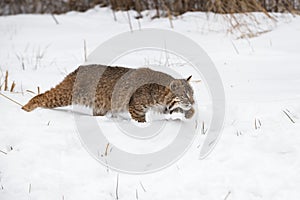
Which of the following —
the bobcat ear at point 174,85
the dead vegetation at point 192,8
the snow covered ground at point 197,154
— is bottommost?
the dead vegetation at point 192,8

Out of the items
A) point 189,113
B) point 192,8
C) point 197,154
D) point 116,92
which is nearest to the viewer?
point 197,154

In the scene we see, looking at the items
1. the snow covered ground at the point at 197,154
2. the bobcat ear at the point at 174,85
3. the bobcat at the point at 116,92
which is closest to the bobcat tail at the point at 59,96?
the bobcat at the point at 116,92

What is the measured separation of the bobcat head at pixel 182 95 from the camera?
12.5 feet

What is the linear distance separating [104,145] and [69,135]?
32 centimetres

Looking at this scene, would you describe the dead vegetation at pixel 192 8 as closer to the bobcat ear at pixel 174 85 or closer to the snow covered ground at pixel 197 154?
the snow covered ground at pixel 197 154

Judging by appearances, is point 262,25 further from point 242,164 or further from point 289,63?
point 242,164

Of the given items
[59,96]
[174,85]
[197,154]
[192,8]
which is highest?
[174,85]

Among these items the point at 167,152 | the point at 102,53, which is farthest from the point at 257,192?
the point at 102,53

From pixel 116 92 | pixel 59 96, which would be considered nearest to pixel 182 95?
pixel 116 92

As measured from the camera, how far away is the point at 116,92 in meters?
4.34

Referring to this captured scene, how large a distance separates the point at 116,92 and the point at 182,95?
0.81m

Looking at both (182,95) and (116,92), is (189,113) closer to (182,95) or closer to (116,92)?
(182,95)

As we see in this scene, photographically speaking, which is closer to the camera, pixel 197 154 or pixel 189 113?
pixel 197 154

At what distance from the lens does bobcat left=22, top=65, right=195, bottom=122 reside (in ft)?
13.3
